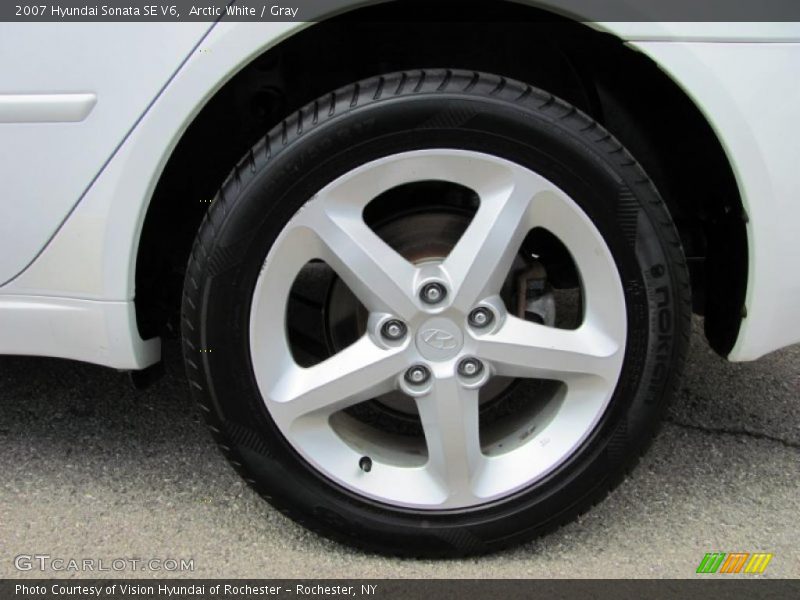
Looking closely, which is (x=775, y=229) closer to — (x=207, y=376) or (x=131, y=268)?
(x=207, y=376)

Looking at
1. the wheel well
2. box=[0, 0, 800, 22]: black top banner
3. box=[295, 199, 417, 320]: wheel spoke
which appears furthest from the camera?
the wheel well

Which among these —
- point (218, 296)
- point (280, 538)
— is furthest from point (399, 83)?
point (280, 538)

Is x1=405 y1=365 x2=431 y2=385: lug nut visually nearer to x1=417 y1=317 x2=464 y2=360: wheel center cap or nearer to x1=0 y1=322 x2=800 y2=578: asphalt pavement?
x1=417 y1=317 x2=464 y2=360: wheel center cap

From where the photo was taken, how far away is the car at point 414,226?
1536mm

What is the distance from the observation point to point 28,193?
1596 millimetres

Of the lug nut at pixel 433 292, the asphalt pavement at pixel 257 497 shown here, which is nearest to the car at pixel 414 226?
the lug nut at pixel 433 292

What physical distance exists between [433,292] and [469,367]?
0.18 metres

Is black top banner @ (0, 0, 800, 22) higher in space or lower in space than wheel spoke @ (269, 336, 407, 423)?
higher

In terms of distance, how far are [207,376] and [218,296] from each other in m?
0.18

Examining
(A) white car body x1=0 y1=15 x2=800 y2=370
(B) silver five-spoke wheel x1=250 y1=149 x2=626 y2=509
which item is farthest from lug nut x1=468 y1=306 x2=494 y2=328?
(A) white car body x1=0 y1=15 x2=800 y2=370

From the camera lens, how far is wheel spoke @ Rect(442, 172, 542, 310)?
5.32 ft

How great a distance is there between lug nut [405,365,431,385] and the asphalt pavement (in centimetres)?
42
